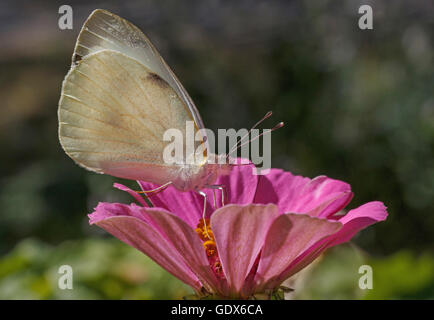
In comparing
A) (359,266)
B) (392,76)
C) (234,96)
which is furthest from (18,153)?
(359,266)

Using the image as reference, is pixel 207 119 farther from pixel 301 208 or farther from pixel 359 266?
pixel 301 208

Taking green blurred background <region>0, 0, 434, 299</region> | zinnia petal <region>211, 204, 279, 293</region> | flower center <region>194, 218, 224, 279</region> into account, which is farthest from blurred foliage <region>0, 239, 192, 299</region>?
zinnia petal <region>211, 204, 279, 293</region>

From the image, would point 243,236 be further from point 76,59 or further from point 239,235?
point 76,59

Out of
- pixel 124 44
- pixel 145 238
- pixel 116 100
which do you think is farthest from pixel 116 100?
pixel 145 238

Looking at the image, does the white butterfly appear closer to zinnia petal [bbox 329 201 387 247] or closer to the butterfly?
the butterfly

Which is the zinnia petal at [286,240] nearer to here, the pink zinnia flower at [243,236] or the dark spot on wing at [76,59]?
the pink zinnia flower at [243,236]

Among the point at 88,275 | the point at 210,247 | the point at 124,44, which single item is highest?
the point at 124,44

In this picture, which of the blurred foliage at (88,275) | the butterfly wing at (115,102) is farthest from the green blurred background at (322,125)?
the butterfly wing at (115,102)
